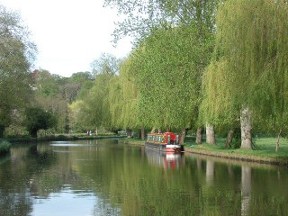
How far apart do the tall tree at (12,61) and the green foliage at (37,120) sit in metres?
31.1

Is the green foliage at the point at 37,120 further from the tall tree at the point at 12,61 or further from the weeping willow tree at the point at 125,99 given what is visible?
the tall tree at the point at 12,61

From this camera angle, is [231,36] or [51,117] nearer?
[231,36]

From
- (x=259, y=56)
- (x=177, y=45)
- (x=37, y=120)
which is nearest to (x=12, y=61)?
(x=177, y=45)

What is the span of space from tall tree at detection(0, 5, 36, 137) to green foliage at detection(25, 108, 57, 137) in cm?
3112

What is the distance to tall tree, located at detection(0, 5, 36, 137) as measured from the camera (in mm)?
41691

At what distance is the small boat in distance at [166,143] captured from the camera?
151 ft

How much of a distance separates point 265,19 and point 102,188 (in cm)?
964

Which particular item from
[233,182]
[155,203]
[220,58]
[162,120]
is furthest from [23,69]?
[155,203]

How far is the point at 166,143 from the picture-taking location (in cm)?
4875

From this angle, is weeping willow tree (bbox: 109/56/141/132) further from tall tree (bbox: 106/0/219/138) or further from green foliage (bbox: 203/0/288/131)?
green foliage (bbox: 203/0/288/131)

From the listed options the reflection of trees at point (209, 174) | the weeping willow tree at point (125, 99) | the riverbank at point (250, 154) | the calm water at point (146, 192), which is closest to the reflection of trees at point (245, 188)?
the calm water at point (146, 192)

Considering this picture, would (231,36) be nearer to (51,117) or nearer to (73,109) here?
(51,117)

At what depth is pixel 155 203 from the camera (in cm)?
1546

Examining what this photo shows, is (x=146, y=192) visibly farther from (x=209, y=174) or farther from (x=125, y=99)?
(x=125, y=99)
